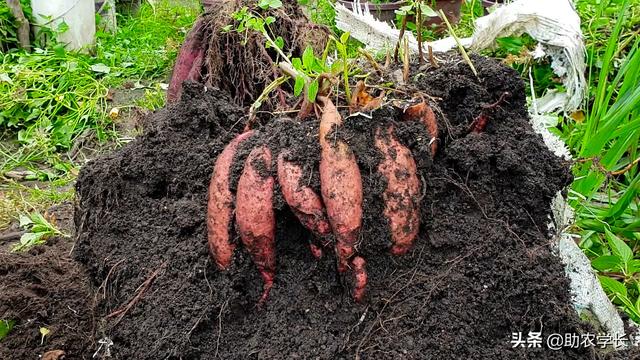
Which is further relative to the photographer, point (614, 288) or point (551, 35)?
point (551, 35)

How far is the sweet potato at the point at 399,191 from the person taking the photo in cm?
155

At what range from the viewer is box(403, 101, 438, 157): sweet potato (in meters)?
1.63

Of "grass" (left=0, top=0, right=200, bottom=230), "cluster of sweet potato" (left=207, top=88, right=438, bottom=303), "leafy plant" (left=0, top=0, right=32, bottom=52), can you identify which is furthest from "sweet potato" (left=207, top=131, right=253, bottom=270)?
"leafy plant" (left=0, top=0, right=32, bottom=52)

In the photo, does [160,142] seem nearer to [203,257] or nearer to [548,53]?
[203,257]

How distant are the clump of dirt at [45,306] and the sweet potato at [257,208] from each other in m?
0.51

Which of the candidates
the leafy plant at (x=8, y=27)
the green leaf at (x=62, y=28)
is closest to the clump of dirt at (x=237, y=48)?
the green leaf at (x=62, y=28)

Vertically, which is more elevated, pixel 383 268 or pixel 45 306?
pixel 383 268

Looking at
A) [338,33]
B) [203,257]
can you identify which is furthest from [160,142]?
[338,33]

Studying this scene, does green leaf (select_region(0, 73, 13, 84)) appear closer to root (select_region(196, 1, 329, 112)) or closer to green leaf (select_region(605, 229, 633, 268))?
root (select_region(196, 1, 329, 112))

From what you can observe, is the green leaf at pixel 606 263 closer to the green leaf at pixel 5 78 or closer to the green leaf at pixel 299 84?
the green leaf at pixel 299 84

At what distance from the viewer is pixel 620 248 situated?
213 cm

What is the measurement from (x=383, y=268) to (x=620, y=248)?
0.95 metres

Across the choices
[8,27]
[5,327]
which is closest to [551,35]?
[5,327]

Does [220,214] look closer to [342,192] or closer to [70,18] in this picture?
[342,192]
